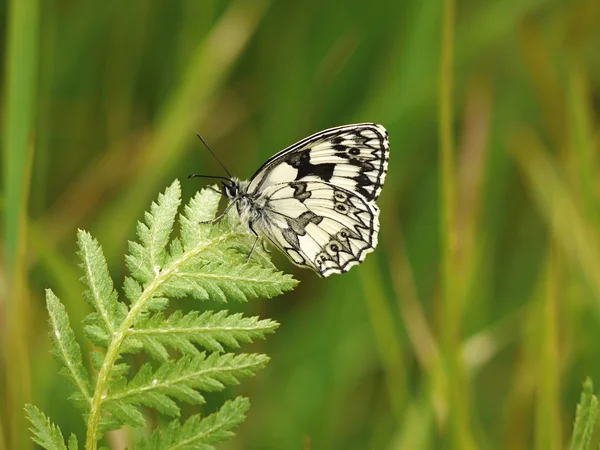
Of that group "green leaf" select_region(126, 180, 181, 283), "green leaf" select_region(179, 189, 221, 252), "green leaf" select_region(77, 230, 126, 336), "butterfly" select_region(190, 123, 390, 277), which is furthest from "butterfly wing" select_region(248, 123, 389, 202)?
"green leaf" select_region(77, 230, 126, 336)

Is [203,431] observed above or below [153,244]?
below

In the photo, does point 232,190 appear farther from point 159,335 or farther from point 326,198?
point 159,335

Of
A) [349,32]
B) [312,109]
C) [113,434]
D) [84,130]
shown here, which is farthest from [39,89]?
[113,434]

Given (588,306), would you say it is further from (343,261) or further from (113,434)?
(113,434)

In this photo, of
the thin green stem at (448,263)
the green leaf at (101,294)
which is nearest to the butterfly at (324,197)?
the thin green stem at (448,263)

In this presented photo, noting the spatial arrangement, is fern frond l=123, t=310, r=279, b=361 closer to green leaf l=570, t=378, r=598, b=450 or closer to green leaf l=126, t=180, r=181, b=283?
green leaf l=126, t=180, r=181, b=283

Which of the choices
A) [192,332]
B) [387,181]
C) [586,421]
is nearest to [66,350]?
[192,332]
